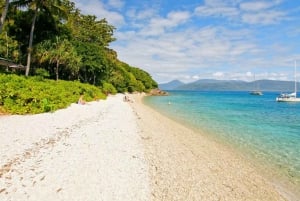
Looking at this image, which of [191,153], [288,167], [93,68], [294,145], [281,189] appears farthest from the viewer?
[93,68]

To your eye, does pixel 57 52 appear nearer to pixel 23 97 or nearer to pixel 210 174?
pixel 23 97

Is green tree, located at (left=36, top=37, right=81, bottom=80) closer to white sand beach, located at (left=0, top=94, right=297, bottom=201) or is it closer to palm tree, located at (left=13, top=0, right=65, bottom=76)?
palm tree, located at (left=13, top=0, right=65, bottom=76)

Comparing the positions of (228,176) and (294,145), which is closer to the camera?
(228,176)

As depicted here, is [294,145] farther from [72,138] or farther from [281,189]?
[72,138]

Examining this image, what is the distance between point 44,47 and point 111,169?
31.3 metres

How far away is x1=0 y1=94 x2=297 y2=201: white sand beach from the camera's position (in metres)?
6.00

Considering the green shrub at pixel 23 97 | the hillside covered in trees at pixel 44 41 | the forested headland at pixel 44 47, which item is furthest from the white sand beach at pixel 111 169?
the hillside covered in trees at pixel 44 41

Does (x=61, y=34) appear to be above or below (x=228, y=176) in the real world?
above

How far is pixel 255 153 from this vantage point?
41.1ft

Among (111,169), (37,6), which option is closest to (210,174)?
(111,169)

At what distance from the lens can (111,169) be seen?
24.5ft

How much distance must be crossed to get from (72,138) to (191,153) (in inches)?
193

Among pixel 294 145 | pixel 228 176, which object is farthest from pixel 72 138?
pixel 294 145

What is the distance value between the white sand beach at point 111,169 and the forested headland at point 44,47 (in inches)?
190
